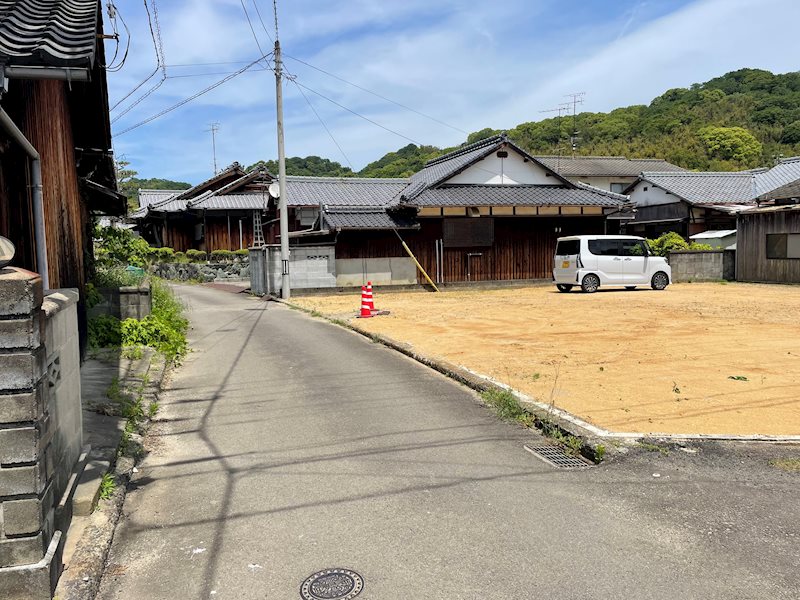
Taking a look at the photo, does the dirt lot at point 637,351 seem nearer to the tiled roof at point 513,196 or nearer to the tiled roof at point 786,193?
the tiled roof at point 786,193

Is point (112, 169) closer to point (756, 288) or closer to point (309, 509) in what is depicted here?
point (309, 509)

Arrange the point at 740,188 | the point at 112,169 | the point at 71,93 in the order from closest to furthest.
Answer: the point at 71,93
the point at 112,169
the point at 740,188

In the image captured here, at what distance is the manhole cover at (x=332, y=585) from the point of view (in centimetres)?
284

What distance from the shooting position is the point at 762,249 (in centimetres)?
2308

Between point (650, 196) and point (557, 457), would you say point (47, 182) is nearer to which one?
point (557, 457)

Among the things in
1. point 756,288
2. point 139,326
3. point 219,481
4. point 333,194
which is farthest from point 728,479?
point 333,194

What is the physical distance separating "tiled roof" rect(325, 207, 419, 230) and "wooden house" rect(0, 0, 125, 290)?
37.6 feet

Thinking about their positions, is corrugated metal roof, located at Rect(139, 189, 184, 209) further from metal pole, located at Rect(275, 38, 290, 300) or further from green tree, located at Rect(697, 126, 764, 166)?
green tree, located at Rect(697, 126, 764, 166)

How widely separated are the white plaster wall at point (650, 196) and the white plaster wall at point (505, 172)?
983 cm

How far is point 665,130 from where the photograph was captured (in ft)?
193

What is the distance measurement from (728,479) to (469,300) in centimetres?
1517

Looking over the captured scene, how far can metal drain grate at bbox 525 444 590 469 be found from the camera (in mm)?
4562

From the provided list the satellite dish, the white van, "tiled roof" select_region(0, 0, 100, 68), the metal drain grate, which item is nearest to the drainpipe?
"tiled roof" select_region(0, 0, 100, 68)

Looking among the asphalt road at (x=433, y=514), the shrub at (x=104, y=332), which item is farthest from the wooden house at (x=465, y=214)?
the asphalt road at (x=433, y=514)
